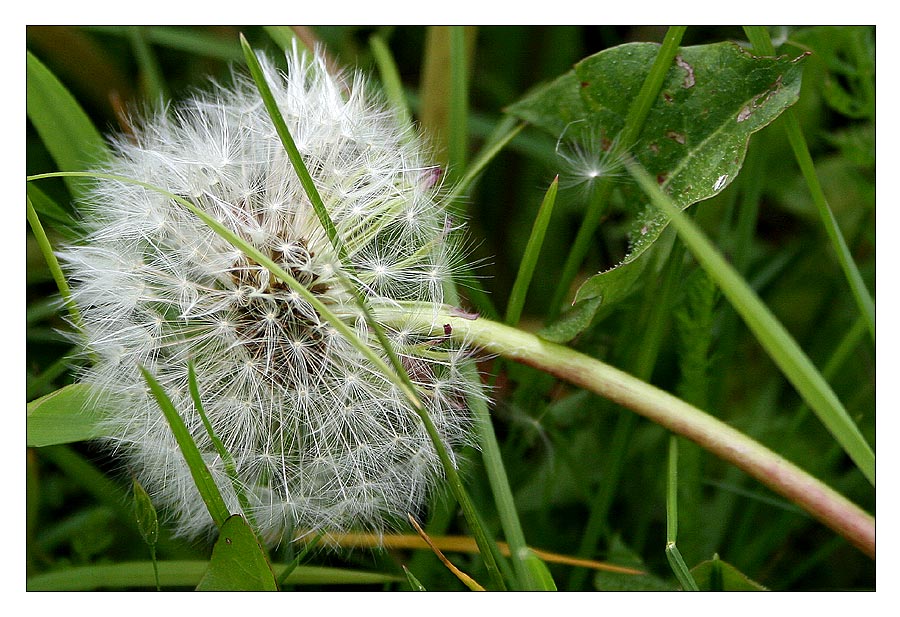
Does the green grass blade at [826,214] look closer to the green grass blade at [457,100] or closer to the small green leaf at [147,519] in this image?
the green grass blade at [457,100]

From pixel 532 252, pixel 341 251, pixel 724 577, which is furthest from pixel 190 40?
pixel 724 577

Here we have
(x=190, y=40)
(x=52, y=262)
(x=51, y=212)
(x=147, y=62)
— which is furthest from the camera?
(x=190, y=40)

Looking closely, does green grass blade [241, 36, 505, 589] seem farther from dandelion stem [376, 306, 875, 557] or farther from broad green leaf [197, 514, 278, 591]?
broad green leaf [197, 514, 278, 591]

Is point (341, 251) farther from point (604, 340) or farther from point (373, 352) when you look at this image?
point (604, 340)

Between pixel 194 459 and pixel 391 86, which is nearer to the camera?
pixel 194 459

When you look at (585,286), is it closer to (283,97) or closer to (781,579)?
(283,97)

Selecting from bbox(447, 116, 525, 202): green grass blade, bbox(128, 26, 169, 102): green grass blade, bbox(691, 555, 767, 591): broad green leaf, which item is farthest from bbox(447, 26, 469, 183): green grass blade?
bbox(691, 555, 767, 591): broad green leaf

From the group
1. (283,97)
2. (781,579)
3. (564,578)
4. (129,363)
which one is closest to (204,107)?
(283,97)

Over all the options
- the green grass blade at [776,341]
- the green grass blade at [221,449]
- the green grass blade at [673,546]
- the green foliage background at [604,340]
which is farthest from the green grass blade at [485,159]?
the green grass blade at [673,546]
